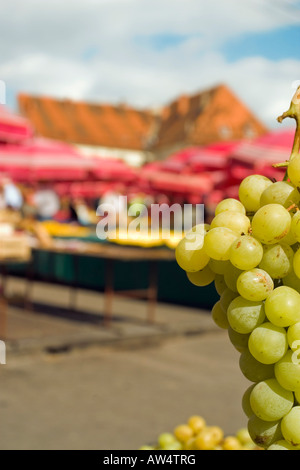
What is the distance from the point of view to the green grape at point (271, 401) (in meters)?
1.11

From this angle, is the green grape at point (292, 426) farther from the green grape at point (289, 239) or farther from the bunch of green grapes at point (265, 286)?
the green grape at point (289, 239)

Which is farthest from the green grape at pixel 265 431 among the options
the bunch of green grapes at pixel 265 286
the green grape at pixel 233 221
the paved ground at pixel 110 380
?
the paved ground at pixel 110 380

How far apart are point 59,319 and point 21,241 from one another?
2.70 metres

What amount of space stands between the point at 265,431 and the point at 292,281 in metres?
0.28

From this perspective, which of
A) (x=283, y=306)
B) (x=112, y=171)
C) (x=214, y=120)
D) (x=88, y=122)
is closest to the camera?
(x=283, y=306)

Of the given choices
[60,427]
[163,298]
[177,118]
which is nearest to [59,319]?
[163,298]

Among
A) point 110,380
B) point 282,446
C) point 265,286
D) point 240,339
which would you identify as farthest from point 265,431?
point 110,380

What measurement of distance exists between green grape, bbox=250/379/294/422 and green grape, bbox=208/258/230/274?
8.6 inches

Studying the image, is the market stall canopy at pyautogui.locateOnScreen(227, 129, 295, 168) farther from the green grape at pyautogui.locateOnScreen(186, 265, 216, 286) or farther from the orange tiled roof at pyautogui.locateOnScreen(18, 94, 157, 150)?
the orange tiled roof at pyautogui.locateOnScreen(18, 94, 157, 150)

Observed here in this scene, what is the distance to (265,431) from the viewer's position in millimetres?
1168

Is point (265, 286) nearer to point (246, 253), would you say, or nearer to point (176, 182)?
point (246, 253)

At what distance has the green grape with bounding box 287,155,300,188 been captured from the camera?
1104 mm

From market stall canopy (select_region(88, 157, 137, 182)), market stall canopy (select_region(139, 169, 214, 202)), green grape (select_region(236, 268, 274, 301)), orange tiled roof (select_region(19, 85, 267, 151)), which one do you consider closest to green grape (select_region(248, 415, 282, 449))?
green grape (select_region(236, 268, 274, 301))

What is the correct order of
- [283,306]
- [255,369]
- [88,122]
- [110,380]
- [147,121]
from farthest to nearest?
[147,121], [88,122], [110,380], [255,369], [283,306]
